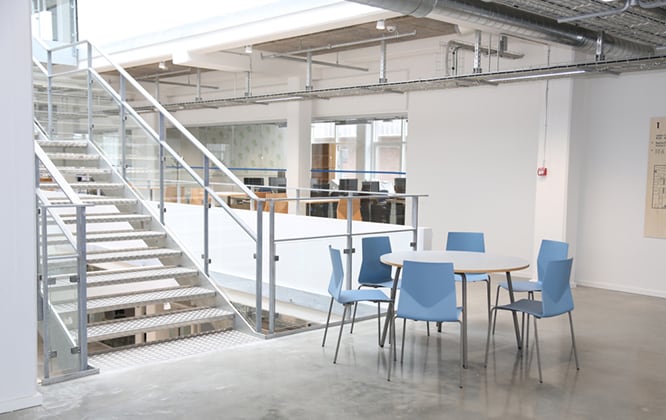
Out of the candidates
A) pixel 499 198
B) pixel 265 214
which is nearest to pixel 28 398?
pixel 265 214

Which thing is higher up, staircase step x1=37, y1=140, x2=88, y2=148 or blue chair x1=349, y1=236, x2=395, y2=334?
staircase step x1=37, y1=140, x2=88, y2=148

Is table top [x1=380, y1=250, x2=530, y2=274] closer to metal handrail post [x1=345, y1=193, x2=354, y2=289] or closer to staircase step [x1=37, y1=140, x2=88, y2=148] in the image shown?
metal handrail post [x1=345, y1=193, x2=354, y2=289]

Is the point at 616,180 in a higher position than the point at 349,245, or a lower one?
higher

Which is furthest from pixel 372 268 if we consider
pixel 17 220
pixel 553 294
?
pixel 17 220

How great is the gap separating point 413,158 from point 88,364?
7066 mm

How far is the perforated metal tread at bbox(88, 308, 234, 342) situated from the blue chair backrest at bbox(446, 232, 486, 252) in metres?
2.28

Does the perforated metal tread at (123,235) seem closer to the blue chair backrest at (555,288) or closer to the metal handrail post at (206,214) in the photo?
the metal handrail post at (206,214)

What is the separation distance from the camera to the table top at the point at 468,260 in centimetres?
500

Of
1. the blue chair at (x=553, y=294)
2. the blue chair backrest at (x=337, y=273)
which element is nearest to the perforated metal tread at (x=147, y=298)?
the blue chair backrest at (x=337, y=273)

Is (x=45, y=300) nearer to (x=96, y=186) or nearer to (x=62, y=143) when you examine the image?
(x=96, y=186)

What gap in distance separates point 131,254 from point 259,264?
4.66ft

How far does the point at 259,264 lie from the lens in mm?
5992

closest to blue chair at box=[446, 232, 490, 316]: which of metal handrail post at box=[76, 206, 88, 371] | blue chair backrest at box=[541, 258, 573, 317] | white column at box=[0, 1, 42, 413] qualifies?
blue chair backrest at box=[541, 258, 573, 317]

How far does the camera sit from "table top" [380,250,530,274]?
500 centimetres
